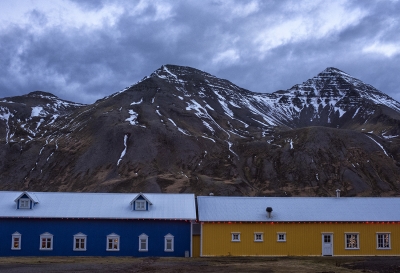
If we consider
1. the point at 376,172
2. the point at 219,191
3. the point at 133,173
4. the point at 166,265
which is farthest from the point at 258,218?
the point at 376,172

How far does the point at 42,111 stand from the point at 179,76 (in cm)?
4997

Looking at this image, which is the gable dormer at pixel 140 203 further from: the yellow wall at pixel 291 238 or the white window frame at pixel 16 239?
the white window frame at pixel 16 239

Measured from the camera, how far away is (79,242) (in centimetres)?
4388

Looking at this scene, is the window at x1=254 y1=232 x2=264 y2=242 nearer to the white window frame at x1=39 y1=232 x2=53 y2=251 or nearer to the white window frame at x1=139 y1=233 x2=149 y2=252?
the white window frame at x1=139 y1=233 x2=149 y2=252

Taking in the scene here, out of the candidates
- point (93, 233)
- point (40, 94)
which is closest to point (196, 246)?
point (93, 233)

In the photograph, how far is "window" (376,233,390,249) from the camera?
145ft

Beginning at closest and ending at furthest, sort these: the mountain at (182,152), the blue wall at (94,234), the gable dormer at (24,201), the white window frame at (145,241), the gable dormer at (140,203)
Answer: the blue wall at (94,234) < the white window frame at (145,241) < the gable dormer at (24,201) < the gable dormer at (140,203) < the mountain at (182,152)

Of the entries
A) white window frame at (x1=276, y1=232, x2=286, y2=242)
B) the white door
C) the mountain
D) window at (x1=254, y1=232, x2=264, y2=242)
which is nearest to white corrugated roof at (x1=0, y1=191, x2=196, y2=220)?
window at (x1=254, y1=232, x2=264, y2=242)

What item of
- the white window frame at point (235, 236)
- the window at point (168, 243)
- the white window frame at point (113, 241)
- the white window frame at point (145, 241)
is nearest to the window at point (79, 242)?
the white window frame at point (113, 241)

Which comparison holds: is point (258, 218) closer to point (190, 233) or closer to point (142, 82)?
point (190, 233)

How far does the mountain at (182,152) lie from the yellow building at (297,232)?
180 feet

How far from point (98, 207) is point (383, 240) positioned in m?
24.1

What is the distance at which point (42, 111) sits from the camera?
160250mm

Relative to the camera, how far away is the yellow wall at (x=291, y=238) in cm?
4362
